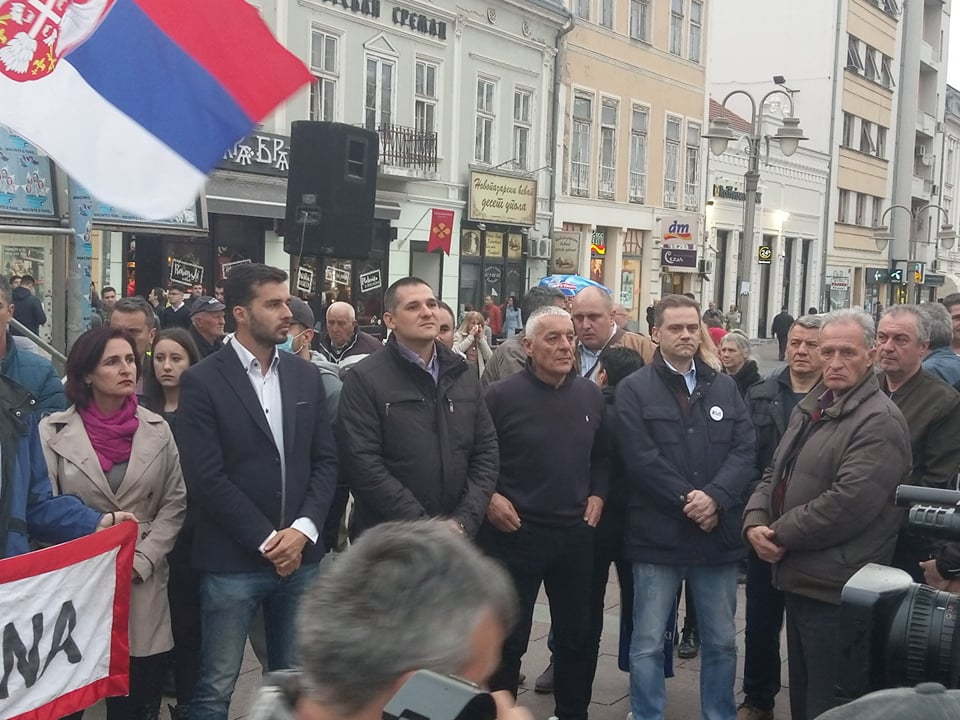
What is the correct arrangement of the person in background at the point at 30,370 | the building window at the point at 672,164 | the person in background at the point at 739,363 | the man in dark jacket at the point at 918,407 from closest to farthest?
the man in dark jacket at the point at 918,407 → the person in background at the point at 30,370 → the person in background at the point at 739,363 → the building window at the point at 672,164

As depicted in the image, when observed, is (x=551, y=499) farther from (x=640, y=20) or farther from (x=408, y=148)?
(x=640, y=20)

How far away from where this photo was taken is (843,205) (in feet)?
151

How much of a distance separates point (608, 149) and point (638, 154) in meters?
1.68

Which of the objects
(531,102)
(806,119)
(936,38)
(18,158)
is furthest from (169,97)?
(936,38)

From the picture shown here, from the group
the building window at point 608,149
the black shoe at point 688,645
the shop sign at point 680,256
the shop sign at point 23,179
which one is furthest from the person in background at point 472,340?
the building window at point 608,149

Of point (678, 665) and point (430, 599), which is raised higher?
point (430, 599)

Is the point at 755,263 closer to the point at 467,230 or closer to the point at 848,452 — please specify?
the point at 467,230

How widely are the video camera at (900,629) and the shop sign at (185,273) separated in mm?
18608

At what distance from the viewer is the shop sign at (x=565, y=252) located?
2861 centimetres

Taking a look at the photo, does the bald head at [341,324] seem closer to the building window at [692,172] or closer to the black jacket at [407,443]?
the black jacket at [407,443]

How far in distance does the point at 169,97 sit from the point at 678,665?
3.84 m

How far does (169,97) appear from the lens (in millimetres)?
5039

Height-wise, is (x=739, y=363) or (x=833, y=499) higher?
(x=739, y=363)

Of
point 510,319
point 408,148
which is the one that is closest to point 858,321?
point 408,148
